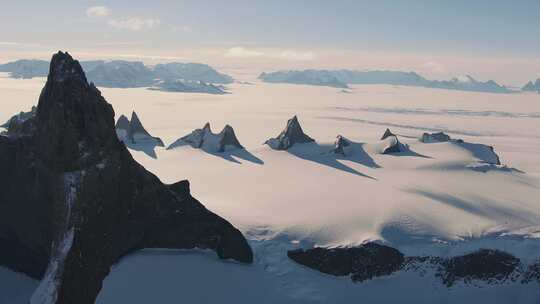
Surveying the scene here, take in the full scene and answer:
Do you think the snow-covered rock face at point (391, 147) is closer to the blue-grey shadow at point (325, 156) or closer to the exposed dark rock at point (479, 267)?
the blue-grey shadow at point (325, 156)

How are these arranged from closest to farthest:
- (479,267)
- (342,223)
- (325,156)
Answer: (479,267) < (342,223) < (325,156)

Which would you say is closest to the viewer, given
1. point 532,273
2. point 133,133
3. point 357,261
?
point 532,273

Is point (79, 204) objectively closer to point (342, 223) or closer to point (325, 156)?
point (342, 223)

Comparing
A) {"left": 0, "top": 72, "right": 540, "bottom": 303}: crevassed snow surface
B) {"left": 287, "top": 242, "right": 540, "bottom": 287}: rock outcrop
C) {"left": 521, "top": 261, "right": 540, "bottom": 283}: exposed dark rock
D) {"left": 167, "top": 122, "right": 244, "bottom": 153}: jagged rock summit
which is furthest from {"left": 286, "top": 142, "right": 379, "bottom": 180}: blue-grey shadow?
{"left": 521, "top": 261, "right": 540, "bottom": 283}: exposed dark rock

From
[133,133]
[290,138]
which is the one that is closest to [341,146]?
[290,138]

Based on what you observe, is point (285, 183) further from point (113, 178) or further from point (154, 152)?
point (154, 152)

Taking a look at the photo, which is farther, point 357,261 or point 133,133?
point 133,133
